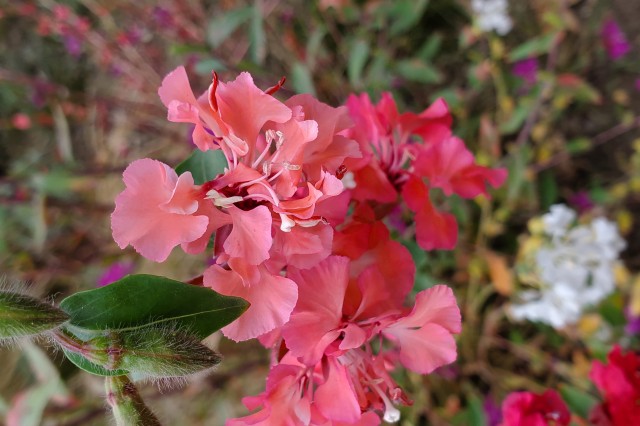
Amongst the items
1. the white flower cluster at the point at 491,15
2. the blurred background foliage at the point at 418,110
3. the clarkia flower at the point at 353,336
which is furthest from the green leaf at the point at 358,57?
the clarkia flower at the point at 353,336

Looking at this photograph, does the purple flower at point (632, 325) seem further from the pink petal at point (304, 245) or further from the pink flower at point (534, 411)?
the pink petal at point (304, 245)

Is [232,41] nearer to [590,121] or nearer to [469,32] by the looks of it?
[469,32]

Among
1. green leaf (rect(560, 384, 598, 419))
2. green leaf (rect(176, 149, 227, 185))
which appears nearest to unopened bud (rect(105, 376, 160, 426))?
green leaf (rect(176, 149, 227, 185))

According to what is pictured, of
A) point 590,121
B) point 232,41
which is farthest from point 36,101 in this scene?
point 590,121

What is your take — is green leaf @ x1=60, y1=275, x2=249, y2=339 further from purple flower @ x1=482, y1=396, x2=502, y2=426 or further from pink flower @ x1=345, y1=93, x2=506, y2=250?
purple flower @ x1=482, y1=396, x2=502, y2=426

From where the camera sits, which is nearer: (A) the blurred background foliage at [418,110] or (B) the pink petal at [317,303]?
(B) the pink petal at [317,303]

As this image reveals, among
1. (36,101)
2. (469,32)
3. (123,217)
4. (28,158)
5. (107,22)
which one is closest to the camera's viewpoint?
(123,217)
